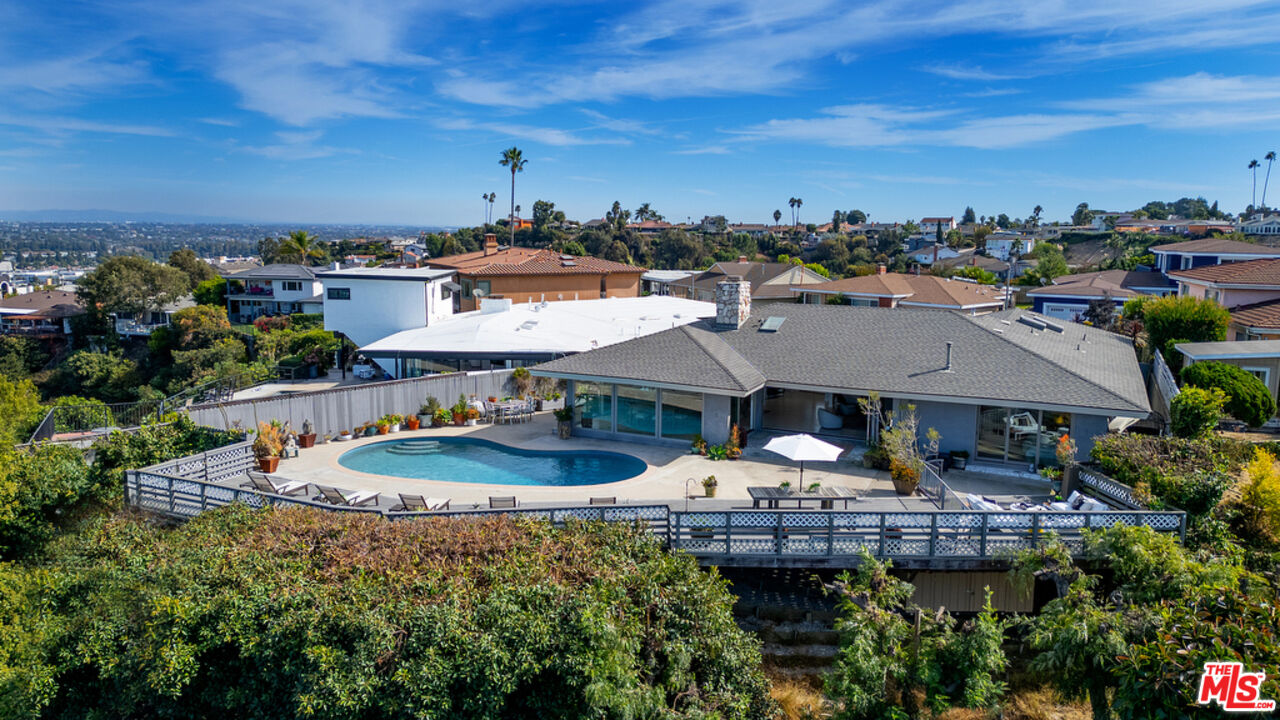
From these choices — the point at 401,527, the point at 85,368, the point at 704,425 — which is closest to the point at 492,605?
the point at 401,527

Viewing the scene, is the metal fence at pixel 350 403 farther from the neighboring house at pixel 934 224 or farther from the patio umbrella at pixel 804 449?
the neighboring house at pixel 934 224

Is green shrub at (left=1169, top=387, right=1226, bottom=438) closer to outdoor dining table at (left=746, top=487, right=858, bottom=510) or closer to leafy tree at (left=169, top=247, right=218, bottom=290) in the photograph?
outdoor dining table at (left=746, top=487, right=858, bottom=510)

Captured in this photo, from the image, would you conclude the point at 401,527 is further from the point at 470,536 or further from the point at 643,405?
the point at 643,405

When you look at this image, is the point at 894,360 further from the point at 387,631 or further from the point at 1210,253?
the point at 1210,253

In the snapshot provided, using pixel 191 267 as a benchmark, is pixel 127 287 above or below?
below

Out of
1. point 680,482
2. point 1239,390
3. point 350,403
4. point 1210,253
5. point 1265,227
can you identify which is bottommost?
point 680,482

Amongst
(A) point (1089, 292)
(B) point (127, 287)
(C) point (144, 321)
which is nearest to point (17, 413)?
(B) point (127, 287)
